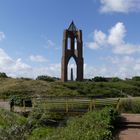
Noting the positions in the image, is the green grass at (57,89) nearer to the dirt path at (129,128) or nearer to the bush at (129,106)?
the bush at (129,106)

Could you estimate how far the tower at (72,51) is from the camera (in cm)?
6044

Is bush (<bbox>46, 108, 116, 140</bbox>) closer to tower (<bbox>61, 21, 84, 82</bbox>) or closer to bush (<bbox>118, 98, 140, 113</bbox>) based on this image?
bush (<bbox>118, 98, 140, 113</bbox>)

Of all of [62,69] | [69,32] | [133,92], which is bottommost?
[133,92]

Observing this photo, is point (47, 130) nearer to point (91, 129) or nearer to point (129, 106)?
point (91, 129)

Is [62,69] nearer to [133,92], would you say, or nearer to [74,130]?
[133,92]

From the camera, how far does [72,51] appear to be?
61.9m

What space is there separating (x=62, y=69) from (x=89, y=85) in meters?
9.61

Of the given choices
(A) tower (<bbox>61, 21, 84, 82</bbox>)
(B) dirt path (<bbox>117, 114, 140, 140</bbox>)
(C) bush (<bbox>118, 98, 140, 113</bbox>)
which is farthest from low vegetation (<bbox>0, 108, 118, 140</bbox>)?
(A) tower (<bbox>61, 21, 84, 82</bbox>)

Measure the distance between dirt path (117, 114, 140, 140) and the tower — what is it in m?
42.4

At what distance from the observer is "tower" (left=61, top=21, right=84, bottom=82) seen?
198 ft

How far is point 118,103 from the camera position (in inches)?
856

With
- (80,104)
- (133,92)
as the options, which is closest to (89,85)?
(133,92)

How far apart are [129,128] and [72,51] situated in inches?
1800

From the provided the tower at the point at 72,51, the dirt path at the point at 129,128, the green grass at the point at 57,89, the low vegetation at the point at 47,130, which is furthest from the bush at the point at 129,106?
the tower at the point at 72,51
